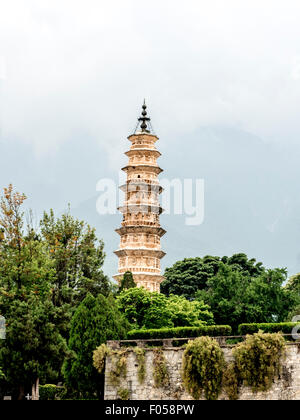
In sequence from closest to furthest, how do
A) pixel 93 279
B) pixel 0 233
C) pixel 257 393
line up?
pixel 257 393 < pixel 0 233 < pixel 93 279

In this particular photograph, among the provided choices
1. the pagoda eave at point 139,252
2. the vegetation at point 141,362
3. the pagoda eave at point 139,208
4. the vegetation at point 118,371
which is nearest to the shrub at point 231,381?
the vegetation at point 141,362

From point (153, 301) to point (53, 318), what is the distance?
29.5ft

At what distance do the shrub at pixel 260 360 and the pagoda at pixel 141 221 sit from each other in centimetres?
3093

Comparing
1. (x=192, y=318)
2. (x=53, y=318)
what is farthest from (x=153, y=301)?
(x=53, y=318)

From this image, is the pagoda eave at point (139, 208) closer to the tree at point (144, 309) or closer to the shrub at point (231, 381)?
Answer: the tree at point (144, 309)

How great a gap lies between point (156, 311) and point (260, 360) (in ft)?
47.3

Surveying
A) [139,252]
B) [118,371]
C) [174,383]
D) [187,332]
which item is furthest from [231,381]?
[139,252]

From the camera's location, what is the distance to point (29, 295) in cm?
3666

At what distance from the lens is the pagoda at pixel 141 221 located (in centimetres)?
6022

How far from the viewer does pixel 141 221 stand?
200 feet

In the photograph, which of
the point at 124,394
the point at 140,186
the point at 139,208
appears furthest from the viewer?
the point at 140,186

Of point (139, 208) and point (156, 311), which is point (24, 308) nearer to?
point (156, 311)
